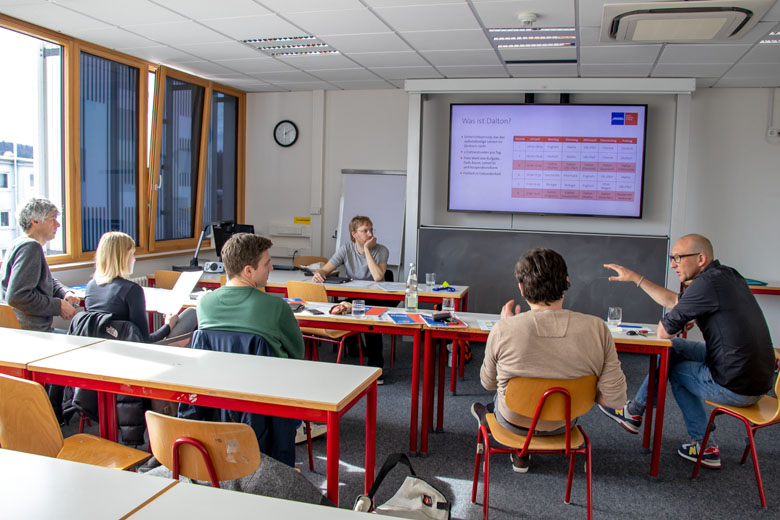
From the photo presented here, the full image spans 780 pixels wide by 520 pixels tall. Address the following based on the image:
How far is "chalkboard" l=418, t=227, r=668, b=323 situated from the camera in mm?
5992

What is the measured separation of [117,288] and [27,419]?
116cm

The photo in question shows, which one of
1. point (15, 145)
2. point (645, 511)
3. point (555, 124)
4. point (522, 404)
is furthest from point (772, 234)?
point (15, 145)

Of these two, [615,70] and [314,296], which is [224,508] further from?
[615,70]

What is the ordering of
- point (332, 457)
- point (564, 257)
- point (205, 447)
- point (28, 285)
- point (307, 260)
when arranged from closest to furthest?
point (205, 447)
point (332, 457)
point (28, 285)
point (564, 257)
point (307, 260)

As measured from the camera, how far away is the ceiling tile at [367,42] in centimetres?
478

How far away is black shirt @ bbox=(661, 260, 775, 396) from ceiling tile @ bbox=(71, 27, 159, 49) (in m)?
4.53

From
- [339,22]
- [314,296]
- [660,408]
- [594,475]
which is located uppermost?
[339,22]

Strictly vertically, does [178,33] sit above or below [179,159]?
above

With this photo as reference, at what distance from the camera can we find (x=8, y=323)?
10.9ft

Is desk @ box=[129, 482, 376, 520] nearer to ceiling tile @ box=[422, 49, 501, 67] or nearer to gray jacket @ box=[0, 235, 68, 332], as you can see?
gray jacket @ box=[0, 235, 68, 332]

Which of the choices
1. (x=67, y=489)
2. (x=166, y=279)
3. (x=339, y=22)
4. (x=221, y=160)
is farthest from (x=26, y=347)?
(x=221, y=160)

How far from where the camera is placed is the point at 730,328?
304cm

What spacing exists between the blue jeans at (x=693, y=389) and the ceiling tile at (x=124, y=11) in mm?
4040

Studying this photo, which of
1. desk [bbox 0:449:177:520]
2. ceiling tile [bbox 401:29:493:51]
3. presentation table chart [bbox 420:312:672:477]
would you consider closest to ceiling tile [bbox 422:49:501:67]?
ceiling tile [bbox 401:29:493:51]
